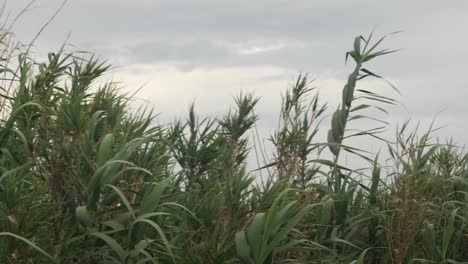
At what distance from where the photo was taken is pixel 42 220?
416cm

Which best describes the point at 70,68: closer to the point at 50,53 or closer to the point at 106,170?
the point at 50,53

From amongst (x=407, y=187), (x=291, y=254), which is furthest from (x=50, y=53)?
(x=407, y=187)

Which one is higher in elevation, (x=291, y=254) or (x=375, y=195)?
(x=375, y=195)

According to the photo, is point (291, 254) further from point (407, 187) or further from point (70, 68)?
point (70, 68)

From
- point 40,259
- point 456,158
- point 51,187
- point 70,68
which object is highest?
point 70,68

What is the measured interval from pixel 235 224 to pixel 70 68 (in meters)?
2.14

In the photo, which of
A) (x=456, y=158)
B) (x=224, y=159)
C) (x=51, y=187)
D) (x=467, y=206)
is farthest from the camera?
(x=456, y=158)

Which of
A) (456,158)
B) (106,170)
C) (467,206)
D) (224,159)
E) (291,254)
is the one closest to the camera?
(106,170)

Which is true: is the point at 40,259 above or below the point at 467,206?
below

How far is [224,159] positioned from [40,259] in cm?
238

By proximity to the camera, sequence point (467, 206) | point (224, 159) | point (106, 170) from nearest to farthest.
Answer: point (106, 170) → point (467, 206) → point (224, 159)

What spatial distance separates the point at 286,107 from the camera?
5.65 metres

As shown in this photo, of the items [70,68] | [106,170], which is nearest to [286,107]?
[70,68]

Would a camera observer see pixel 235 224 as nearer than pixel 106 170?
No
